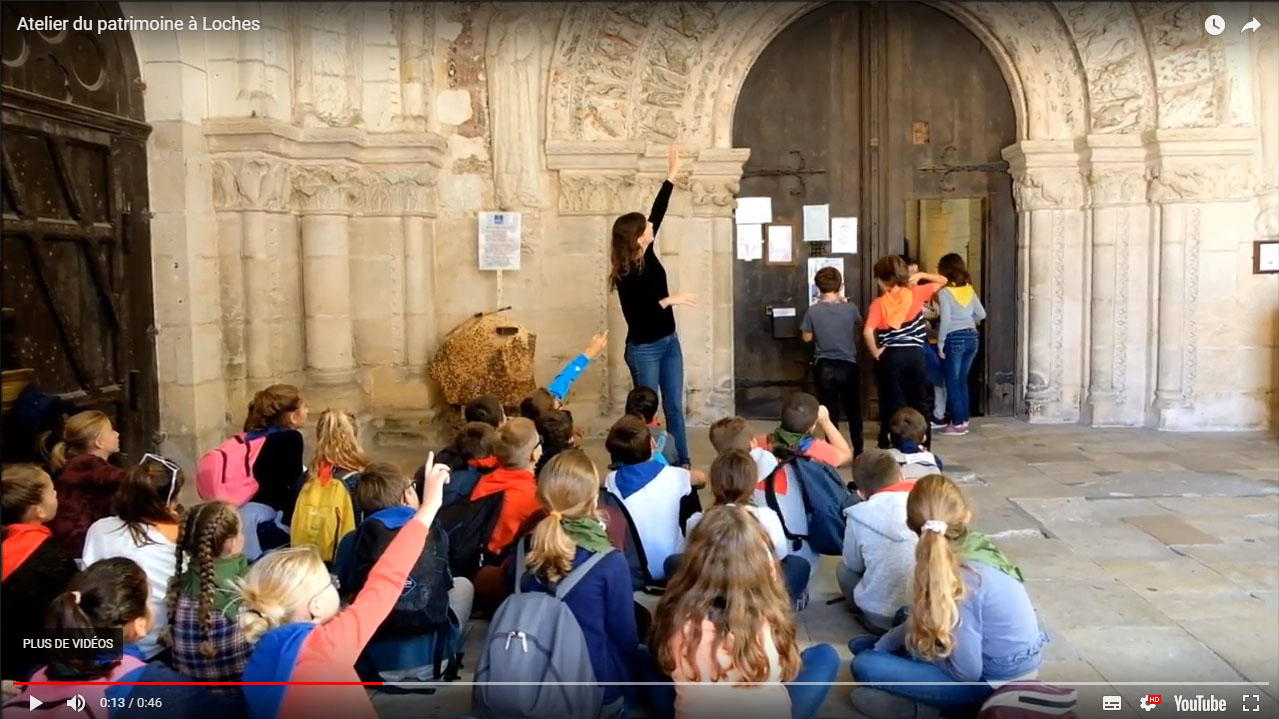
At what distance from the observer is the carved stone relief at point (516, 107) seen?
23.6 feet

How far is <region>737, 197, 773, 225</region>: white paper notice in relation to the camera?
7.89 meters

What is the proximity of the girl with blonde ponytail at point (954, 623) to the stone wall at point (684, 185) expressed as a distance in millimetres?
4744

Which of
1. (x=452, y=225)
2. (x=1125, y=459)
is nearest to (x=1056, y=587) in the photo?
(x=1125, y=459)

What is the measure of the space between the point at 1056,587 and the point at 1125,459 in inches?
111

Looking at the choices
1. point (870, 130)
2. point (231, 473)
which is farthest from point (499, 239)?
point (231, 473)

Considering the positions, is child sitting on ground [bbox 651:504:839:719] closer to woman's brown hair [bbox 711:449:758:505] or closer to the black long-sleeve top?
woman's brown hair [bbox 711:449:758:505]

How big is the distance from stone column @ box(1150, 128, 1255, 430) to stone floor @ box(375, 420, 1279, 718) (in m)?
0.59

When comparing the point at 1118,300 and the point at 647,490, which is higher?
the point at 1118,300

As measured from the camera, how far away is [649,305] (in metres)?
5.20

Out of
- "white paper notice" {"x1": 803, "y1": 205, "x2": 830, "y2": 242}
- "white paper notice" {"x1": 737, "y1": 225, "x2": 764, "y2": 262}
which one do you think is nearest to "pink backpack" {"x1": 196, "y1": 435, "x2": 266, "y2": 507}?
"white paper notice" {"x1": 737, "y1": 225, "x2": 764, "y2": 262}

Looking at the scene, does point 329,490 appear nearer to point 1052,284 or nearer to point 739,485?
point 739,485

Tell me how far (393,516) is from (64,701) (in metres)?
0.99

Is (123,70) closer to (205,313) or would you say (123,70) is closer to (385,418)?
A: (205,313)

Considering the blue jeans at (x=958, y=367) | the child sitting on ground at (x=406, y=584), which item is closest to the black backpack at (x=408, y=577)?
the child sitting on ground at (x=406, y=584)
